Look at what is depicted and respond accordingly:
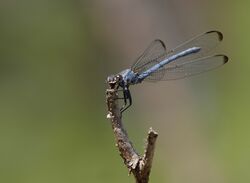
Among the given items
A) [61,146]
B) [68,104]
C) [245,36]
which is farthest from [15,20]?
[245,36]

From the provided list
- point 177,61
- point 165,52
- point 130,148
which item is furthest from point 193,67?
point 130,148

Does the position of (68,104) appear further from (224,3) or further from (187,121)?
(224,3)

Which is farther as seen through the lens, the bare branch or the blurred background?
the blurred background

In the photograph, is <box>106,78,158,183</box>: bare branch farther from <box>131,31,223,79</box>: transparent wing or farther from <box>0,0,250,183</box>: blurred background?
<box>0,0,250,183</box>: blurred background

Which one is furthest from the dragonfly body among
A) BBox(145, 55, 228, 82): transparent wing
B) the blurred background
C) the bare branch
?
the blurred background

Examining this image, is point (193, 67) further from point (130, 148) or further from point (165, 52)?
point (130, 148)

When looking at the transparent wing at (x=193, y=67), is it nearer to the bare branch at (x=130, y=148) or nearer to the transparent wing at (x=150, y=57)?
the transparent wing at (x=150, y=57)
